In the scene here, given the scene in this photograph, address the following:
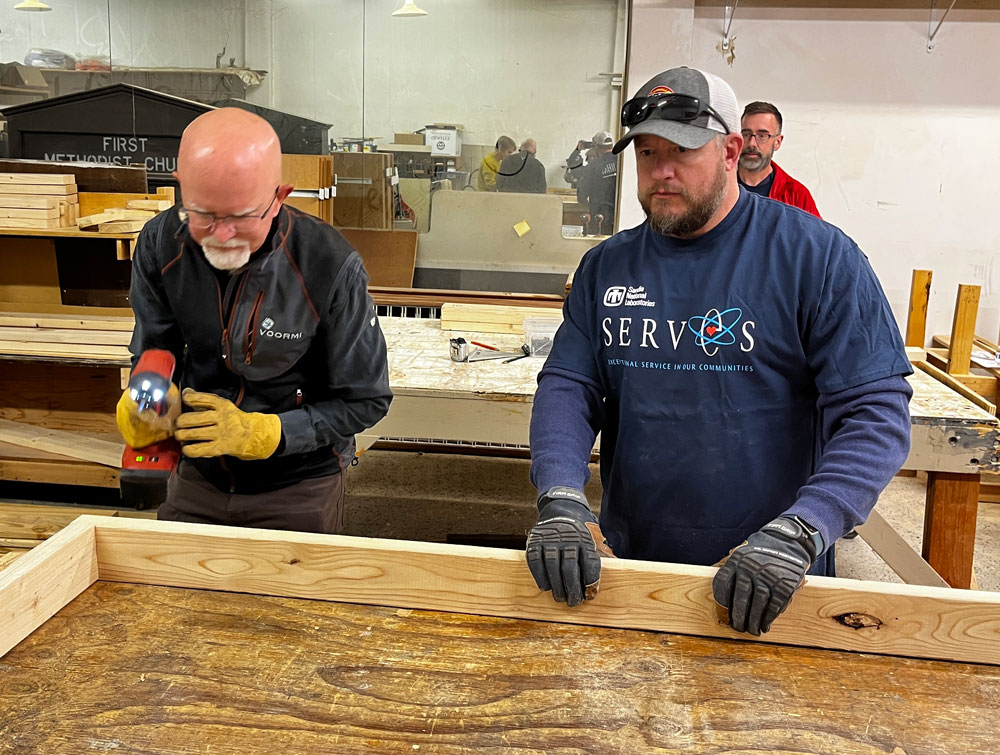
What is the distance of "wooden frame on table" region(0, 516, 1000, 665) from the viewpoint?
1288 millimetres

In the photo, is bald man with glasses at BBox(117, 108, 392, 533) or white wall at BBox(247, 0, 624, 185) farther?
white wall at BBox(247, 0, 624, 185)

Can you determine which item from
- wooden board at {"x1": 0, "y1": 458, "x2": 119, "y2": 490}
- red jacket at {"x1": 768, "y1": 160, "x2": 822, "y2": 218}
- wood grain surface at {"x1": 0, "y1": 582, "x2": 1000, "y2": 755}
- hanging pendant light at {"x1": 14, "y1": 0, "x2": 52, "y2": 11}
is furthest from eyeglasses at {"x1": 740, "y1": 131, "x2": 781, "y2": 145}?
hanging pendant light at {"x1": 14, "y1": 0, "x2": 52, "y2": 11}

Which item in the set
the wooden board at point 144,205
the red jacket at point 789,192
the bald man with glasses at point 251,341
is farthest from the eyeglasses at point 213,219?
the red jacket at point 789,192

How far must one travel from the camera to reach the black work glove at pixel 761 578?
126cm

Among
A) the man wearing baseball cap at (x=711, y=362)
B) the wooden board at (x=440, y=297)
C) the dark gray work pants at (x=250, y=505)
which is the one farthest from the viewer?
the wooden board at (x=440, y=297)

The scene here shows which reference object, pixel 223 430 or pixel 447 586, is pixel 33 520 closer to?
pixel 223 430

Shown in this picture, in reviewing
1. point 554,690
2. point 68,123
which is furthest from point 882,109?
point 554,690

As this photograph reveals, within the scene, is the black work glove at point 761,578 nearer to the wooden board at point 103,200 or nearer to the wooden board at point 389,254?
the wooden board at point 103,200

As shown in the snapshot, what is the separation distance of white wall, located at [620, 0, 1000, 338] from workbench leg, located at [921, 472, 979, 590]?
115 inches

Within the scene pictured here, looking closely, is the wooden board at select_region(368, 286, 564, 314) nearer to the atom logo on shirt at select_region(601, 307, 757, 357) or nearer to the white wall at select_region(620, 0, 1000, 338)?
the white wall at select_region(620, 0, 1000, 338)

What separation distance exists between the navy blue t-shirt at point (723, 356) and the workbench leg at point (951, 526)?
50.3 inches

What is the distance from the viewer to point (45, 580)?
1320 millimetres

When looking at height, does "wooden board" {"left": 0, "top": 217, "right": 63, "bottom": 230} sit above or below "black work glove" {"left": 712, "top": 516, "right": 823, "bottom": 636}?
above

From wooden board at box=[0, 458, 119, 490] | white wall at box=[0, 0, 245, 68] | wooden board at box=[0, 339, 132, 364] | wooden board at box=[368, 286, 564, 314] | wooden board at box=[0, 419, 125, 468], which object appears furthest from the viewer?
white wall at box=[0, 0, 245, 68]
